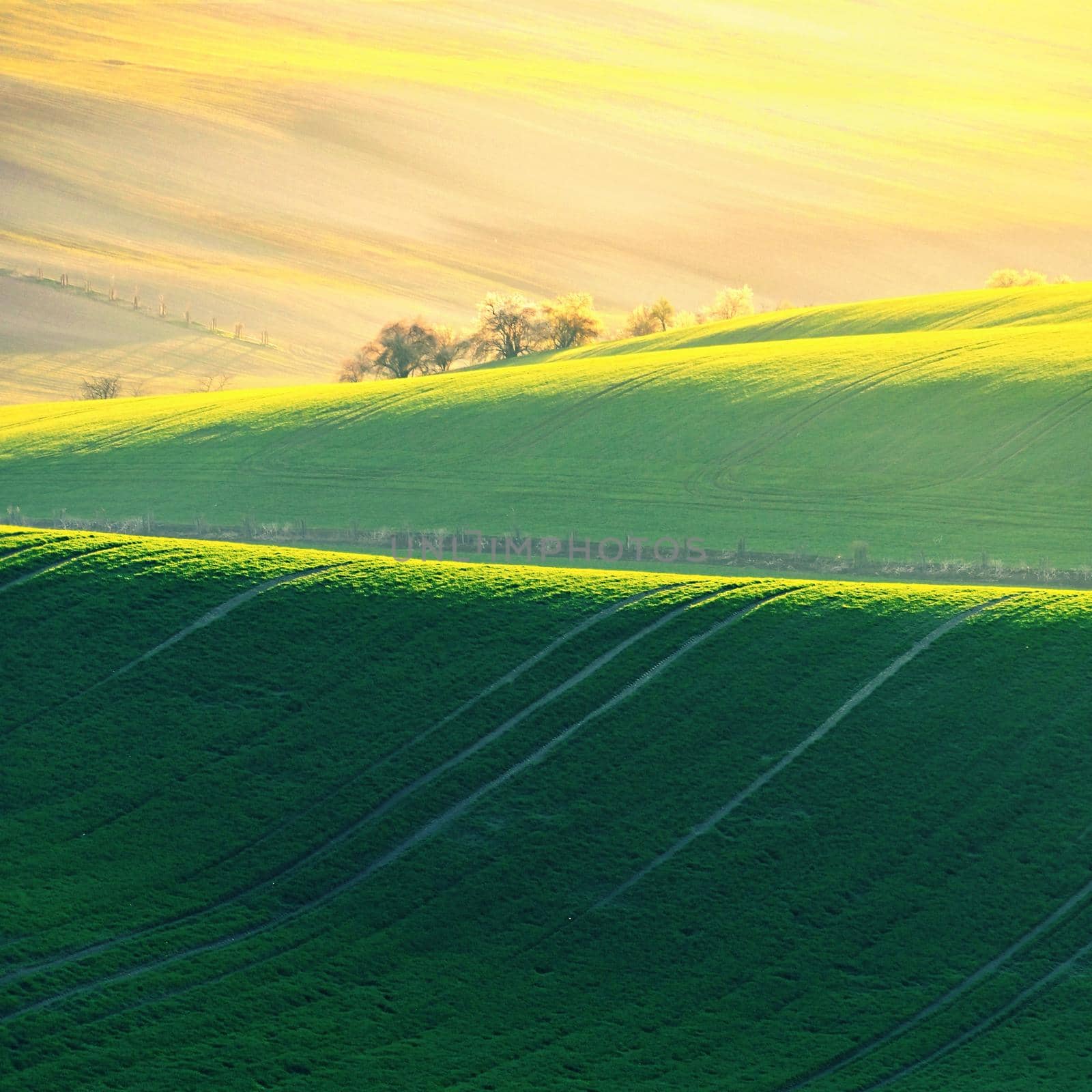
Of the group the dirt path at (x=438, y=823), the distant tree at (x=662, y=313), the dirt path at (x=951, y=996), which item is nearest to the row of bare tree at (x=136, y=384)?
the distant tree at (x=662, y=313)

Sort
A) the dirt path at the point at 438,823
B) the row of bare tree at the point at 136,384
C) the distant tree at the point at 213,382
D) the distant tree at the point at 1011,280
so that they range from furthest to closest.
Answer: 1. the distant tree at the point at 213,382
2. the row of bare tree at the point at 136,384
3. the distant tree at the point at 1011,280
4. the dirt path at the point at 438,823

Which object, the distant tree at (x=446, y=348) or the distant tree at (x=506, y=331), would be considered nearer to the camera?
the distant tree at (x=446, y=348)

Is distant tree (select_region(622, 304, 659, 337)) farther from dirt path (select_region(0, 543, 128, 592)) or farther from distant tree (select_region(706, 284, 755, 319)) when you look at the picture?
dirt path (select_region(0, 543, 128, 592))

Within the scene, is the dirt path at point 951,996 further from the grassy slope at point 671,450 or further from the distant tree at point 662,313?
the distant tree at point 662,313

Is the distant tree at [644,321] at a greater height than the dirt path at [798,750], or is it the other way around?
the distant tree at [644,321]

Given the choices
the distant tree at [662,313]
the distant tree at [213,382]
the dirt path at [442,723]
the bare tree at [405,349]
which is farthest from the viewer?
the distant tree at [213,382]

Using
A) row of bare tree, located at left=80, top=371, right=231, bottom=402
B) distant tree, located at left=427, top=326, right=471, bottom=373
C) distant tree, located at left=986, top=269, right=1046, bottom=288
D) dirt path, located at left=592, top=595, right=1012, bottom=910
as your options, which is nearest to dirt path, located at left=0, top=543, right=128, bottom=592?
dirt path, located at left=592, top=595, right=1012, bottom=910

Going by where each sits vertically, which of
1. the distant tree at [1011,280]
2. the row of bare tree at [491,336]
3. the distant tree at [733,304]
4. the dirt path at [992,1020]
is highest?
the distant tree at [1011,280]
